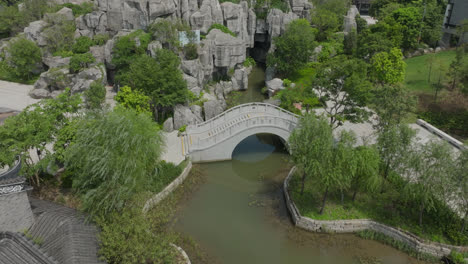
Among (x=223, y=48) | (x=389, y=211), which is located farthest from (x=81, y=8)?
(x=389, y=211)

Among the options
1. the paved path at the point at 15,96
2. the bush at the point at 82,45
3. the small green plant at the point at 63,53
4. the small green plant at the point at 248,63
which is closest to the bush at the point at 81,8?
the bush at the point at 82,45

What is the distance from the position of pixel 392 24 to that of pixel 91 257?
39592 millimetres

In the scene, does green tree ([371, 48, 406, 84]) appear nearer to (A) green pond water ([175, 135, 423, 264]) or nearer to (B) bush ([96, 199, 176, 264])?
(A) green pond water ([175, 135, 423, 264])

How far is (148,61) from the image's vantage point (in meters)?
27.2

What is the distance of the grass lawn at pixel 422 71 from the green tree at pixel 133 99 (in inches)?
968

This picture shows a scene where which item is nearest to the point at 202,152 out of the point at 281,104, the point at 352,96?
the point at 281,104

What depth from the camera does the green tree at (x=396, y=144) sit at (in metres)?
18.2

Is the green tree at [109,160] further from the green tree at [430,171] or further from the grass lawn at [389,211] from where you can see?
the green tree at [430,171]

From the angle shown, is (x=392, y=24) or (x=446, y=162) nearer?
(x=446, y=162)

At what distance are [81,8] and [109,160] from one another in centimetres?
3257

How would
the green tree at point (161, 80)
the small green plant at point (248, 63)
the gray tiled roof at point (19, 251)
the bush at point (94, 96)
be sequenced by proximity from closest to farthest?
the gray tiled roof at point (19, 251) < the green tree at point (161, 80) < the bush at point (94, 96) < the small green plant at point (248, 63)

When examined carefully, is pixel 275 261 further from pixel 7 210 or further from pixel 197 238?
pixel 7 210

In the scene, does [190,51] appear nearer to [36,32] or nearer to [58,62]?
[58,62]

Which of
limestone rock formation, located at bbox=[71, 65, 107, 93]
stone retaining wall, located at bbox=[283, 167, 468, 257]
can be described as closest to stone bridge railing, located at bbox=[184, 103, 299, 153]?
stone retaining wall, located at bbox=[283, 167, 468, 257]
